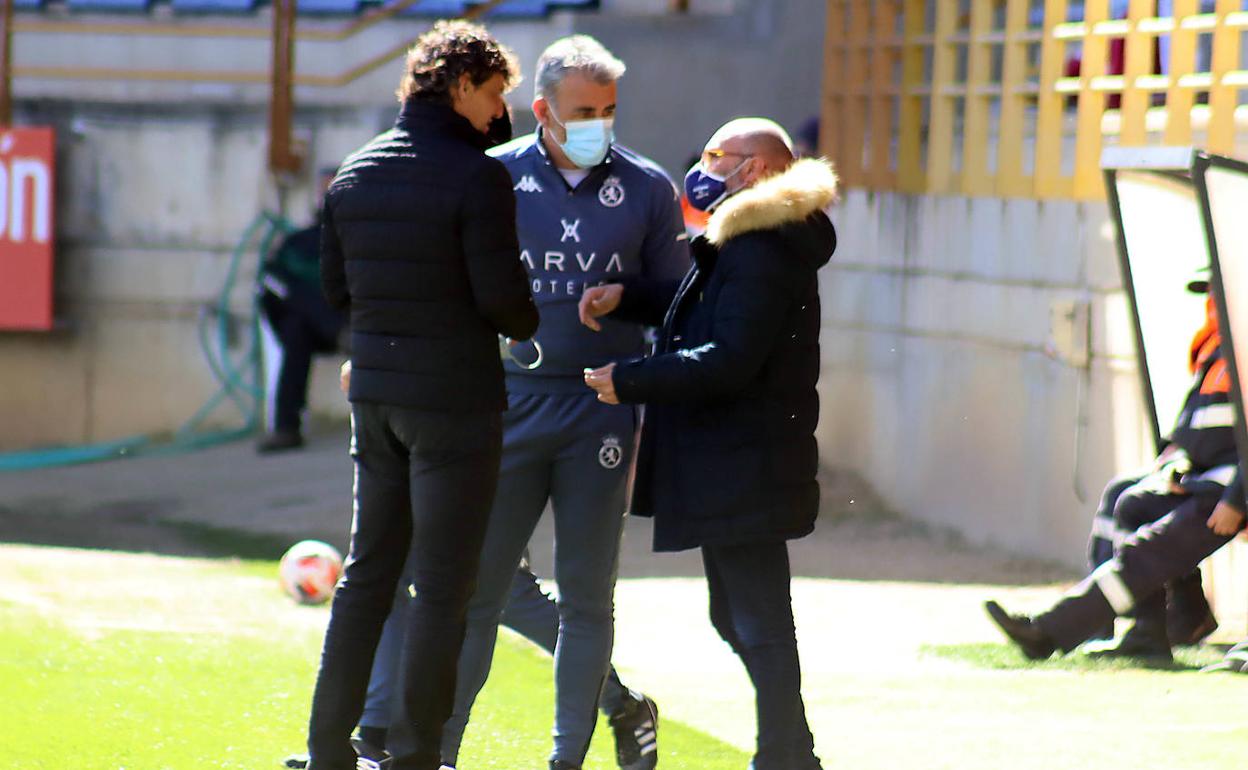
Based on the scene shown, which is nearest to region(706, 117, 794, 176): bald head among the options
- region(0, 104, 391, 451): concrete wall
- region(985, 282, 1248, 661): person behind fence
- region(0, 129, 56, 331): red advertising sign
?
region(985, 282, 1248, 661): person behind fence

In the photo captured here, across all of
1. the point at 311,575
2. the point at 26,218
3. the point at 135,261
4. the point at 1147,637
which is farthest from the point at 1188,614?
the point at 26,218

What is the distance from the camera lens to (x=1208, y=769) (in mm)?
5367

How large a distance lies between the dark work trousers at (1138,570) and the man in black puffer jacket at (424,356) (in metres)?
2.94

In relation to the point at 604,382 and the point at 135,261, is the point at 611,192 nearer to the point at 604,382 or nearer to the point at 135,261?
the point at 604,382

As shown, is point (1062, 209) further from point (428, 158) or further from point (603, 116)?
point (428, 158)

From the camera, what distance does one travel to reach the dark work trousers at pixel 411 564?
4516 mm

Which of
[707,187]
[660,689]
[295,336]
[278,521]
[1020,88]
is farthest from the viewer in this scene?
[295,336]

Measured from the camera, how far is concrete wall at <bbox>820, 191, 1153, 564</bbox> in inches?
371

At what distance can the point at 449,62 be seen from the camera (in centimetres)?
452

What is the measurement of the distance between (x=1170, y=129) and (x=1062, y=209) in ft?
2.81

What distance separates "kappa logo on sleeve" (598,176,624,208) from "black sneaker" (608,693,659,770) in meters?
1.28

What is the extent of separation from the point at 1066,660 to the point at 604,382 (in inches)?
114

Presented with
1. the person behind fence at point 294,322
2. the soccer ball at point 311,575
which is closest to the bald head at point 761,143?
the soccer ball at point 311,575

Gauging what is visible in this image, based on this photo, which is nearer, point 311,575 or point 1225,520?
point 1225,520
